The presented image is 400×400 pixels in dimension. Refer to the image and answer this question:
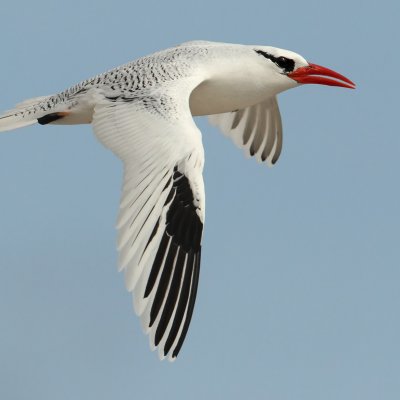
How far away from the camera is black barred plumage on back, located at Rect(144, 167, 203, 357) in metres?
16.0

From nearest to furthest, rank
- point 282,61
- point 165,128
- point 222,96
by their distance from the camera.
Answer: point 165,128 < point 222,96 < point 282,61

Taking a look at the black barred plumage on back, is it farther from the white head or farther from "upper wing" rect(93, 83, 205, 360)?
the white head

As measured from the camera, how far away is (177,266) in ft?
53.7

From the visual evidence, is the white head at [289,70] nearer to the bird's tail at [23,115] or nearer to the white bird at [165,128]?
the white bird at [165,128]

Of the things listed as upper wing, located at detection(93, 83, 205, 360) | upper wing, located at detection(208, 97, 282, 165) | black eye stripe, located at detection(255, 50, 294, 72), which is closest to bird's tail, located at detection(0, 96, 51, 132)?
upper wing, located at detection(93, 83, 205, 360)

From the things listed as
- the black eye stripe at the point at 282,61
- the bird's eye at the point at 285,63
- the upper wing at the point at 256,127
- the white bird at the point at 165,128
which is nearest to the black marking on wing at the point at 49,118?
the white bird at the point at 165,128

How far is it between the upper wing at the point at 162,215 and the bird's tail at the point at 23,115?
2.45 meters

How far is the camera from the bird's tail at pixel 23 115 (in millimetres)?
19672

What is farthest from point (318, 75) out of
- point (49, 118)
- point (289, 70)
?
point (49, 118)

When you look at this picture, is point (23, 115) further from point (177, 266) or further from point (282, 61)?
point (177, 266)

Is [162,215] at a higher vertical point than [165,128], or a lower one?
lower

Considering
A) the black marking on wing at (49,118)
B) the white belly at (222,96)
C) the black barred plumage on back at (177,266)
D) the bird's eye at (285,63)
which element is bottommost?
the black barred plumage on back at (177,266)

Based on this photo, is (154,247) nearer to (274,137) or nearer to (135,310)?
(135,310)

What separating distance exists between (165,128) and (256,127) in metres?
6.13
